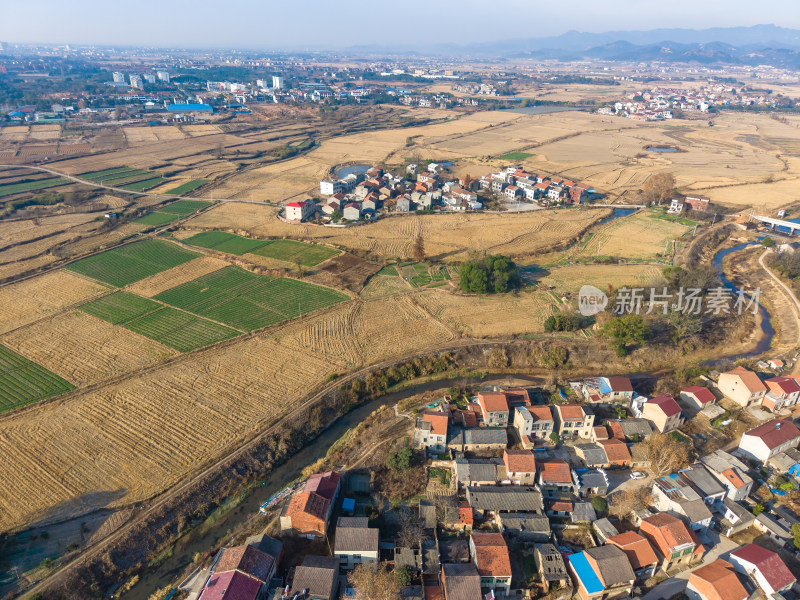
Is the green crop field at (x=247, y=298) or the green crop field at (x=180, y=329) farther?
the green crop field at (x=247, y=298)

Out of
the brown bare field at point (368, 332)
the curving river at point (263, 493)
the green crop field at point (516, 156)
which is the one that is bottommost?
the curving river at point (263, 493)

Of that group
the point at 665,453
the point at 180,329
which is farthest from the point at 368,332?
the point at 665,453

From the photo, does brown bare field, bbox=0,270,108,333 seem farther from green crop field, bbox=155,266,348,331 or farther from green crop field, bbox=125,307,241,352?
green crop field, bbox=125,307,241,352

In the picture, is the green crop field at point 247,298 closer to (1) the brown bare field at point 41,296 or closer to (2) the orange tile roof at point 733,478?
(1) the brown bare field at point 41,296

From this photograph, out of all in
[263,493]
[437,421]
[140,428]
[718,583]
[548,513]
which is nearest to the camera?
[718,583]

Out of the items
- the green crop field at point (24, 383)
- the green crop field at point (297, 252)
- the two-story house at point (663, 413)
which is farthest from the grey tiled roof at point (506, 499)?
the green crop field at point (297, 252)

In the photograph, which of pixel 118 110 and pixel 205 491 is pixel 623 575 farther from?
pixel 118 110

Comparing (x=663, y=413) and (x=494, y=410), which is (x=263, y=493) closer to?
(x=494, y=410)

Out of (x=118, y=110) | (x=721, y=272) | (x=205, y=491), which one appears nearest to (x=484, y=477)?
(x=205, y=491)
